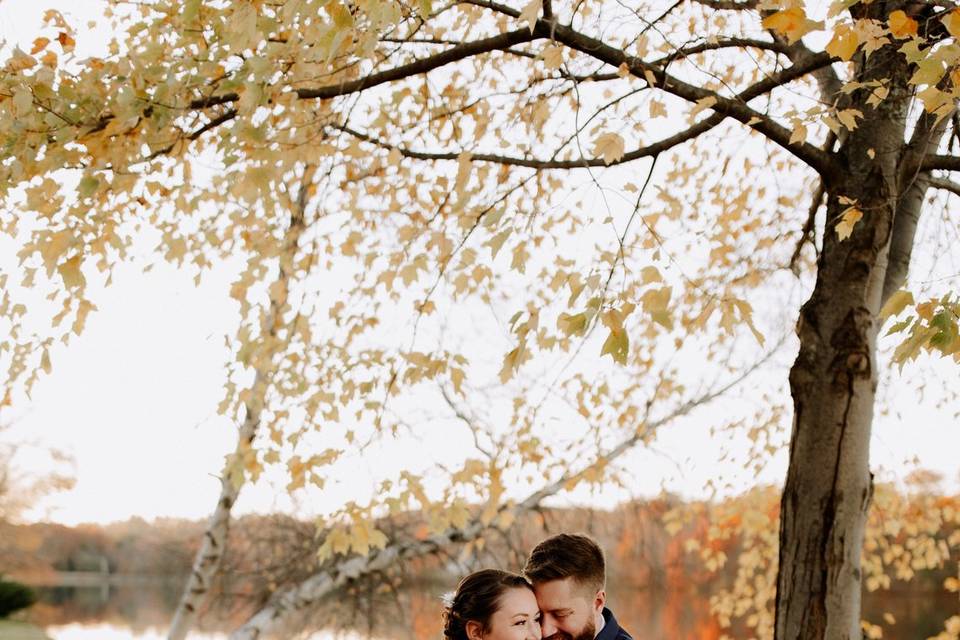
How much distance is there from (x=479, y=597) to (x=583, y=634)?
1.10ft

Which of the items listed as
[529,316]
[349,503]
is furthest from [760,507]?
[529,316]

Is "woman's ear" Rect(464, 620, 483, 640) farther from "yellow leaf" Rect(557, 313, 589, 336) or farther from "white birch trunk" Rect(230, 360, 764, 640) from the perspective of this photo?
"white birch trunk" Rect(230, 360, 764, 640)

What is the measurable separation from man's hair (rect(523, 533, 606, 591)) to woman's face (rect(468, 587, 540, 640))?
165 millimetres

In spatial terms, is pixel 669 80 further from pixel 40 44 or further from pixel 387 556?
pixel 387 556

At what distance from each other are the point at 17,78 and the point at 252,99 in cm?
107

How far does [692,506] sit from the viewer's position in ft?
31.0

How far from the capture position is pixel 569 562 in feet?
9.46

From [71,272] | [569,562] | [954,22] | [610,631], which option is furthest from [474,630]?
[71,272]

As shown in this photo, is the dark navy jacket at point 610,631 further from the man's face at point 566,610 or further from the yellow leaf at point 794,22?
the yellow leaf at point 794,22

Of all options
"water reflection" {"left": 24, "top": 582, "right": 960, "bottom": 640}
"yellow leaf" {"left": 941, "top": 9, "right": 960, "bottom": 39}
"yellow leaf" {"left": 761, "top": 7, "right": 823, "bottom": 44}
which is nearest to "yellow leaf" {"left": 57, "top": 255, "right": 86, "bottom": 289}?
"yellow leaf" {"left": 761, "top": 7, "right": 823, "bottom": 44}

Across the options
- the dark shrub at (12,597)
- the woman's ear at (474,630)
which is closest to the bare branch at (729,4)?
the woman's ear at (474,630)

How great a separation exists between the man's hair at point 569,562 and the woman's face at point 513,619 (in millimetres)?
165

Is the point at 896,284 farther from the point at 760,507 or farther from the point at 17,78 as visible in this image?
the point at 760,507

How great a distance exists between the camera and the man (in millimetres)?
2832
